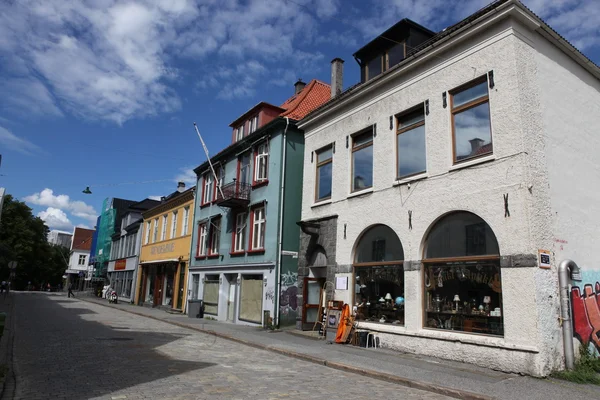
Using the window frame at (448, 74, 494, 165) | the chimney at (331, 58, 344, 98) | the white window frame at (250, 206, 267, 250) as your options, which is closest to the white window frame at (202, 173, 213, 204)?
the white window frame at (250, 206, 267, 250)

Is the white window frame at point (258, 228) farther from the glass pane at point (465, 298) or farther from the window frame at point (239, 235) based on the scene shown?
the glass pane at point (465, 298)

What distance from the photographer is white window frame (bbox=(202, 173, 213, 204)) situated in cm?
2610

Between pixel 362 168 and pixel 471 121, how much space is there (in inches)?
173

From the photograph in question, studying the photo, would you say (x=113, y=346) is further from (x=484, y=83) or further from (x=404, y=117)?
(x=484, y=83)

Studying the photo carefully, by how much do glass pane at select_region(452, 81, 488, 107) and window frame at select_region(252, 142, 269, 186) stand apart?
1017 cm

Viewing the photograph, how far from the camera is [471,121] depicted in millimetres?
11523

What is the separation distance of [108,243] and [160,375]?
4455 cm

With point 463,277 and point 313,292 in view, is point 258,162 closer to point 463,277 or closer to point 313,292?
point 313,292

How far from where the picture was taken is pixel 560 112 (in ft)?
37.1

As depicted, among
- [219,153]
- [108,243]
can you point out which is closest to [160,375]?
[219,153]

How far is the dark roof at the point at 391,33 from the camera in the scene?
565 inches

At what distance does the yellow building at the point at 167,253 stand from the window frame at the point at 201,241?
1400 mm

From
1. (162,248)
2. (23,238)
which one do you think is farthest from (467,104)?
(23,238)

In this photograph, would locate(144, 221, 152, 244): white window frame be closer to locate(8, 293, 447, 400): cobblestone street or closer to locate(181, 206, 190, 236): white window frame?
locate(181, 206, 190, 236): white window frame
